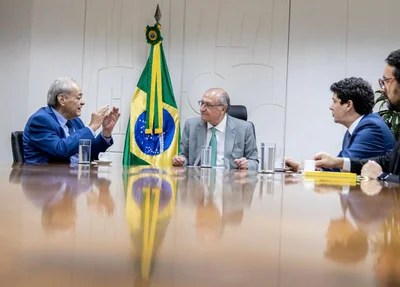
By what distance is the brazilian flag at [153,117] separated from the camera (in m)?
4.61

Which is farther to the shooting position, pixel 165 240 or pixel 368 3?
pixel 368 3

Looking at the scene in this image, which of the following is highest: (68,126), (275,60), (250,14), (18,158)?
(250,14)

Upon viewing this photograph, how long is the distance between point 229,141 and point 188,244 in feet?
10.1

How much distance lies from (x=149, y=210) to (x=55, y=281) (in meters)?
0.44

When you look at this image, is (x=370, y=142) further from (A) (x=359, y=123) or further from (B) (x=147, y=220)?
(B) (x=147, y=220)

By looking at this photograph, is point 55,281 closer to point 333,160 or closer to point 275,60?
point 333,160

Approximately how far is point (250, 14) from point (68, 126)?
2436 millimetres

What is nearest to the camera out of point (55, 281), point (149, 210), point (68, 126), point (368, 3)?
point (55, 281)

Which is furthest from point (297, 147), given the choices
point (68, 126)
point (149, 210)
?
point (149, 210)

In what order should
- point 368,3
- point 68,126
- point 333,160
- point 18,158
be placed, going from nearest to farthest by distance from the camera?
point 333,160 < point 18,158 < point 68,126 < point 368,3

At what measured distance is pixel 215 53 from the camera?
16.4 feet

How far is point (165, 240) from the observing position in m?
0.49

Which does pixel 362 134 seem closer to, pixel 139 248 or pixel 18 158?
pixel 18 158

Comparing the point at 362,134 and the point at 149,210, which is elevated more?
the point at 362,134
